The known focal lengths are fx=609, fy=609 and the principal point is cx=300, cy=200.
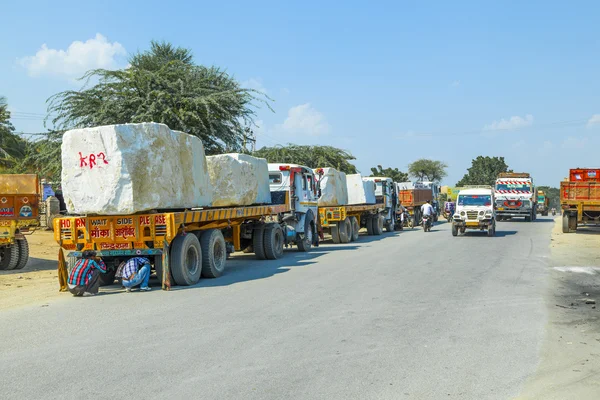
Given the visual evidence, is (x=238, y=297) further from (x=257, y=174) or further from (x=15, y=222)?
(x=15, y=222)

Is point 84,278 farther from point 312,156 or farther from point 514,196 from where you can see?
point 312,156

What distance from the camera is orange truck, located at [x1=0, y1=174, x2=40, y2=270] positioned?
15.8m

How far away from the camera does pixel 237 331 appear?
296 inches

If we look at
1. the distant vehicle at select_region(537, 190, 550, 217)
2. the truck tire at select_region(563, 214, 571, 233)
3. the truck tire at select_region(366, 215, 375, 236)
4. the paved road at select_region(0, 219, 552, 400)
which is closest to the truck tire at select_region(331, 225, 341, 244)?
the truck tire at select_region(366, 215, 375, 236)

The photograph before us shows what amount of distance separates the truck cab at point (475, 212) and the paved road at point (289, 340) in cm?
1234


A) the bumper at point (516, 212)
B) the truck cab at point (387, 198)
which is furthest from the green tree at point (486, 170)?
the truck cab at point (387, 198)

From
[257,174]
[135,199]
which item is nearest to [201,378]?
[135,199]

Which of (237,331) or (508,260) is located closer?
(237,331)

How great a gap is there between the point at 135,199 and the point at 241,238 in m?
5.93

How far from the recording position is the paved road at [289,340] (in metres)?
5.39

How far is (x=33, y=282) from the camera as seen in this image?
13.8 metres

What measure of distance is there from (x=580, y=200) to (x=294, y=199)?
1442cm

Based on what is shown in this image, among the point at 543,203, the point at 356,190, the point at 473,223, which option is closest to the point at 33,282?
the point at 356,190

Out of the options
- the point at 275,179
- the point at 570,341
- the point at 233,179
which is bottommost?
the point at 570,341
